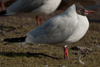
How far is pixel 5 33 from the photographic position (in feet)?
27.2

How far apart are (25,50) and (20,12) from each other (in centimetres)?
306

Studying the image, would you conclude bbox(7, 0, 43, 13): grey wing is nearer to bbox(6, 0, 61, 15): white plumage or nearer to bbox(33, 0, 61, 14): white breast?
bbox(6, 0, 61, 15): white plumage

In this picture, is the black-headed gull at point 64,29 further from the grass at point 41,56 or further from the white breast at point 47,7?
the white breast at point 47,7

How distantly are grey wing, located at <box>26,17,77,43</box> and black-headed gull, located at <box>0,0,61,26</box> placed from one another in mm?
3037

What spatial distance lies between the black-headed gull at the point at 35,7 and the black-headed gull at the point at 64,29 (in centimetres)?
300

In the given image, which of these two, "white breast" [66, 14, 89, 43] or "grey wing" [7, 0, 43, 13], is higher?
"grey wing" [7, 0, 43, 13]

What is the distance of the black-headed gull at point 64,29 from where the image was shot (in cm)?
553

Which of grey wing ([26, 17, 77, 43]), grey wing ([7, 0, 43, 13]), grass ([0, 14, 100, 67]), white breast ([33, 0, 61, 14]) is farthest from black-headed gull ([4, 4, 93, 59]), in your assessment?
grey wing ([7, 0, 43, 13])

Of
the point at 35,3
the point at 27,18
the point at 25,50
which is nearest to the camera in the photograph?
the point at 25,50

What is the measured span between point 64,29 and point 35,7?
346 centimetres

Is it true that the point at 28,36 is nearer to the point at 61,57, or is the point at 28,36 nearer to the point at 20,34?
the point at 61,57

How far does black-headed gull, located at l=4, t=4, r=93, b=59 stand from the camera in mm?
5531

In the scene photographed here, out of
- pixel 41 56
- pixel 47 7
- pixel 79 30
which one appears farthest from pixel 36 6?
pixel 79 30

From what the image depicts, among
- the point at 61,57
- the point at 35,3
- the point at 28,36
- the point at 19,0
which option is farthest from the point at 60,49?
the point at 19,0
